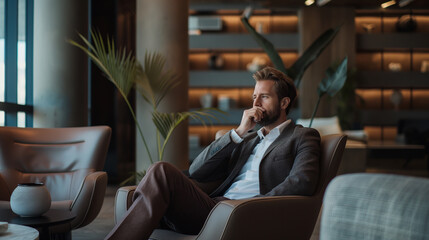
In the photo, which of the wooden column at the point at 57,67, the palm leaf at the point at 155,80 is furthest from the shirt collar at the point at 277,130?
the wooden column at the point at 57,67

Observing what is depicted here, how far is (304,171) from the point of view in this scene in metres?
2.34

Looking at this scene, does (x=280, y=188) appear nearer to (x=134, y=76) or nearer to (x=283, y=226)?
(x=283, y=226)

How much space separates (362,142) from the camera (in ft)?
24.7

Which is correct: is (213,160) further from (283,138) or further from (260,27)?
(260,27)

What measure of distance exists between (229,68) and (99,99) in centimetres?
433

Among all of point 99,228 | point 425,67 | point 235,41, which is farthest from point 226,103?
point 99,228

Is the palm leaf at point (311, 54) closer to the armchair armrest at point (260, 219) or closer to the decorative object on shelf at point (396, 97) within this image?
the armchair armrest at point (260, 219)

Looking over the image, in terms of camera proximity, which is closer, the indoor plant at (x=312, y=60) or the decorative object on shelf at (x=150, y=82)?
the decorative object on shelf at (x=150, y=82)

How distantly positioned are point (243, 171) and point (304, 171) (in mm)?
476

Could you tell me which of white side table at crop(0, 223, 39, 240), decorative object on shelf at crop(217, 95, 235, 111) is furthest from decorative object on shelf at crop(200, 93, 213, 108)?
white side table at crop(0, 223, 39, 240)

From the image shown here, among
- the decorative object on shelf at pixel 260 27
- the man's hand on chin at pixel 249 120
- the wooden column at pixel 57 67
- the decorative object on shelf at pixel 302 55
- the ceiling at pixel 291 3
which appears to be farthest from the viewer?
the decorative object on shelf at pixel 260 27

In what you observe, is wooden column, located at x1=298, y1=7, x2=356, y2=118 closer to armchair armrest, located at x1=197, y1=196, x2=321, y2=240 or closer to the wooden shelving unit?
the wooden shelving unit

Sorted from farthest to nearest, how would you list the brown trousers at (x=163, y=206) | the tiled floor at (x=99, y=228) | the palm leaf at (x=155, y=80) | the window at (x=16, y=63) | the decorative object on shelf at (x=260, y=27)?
the decorative object on shelf at (x=260, y=27) < the palm leaf at (x=155, y=80) < the window at (x=16, y=63) < the tiled floor at (x=99, y=228) < the brown trousers at (x=163, y=206)

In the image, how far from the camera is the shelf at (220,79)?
10500mm
